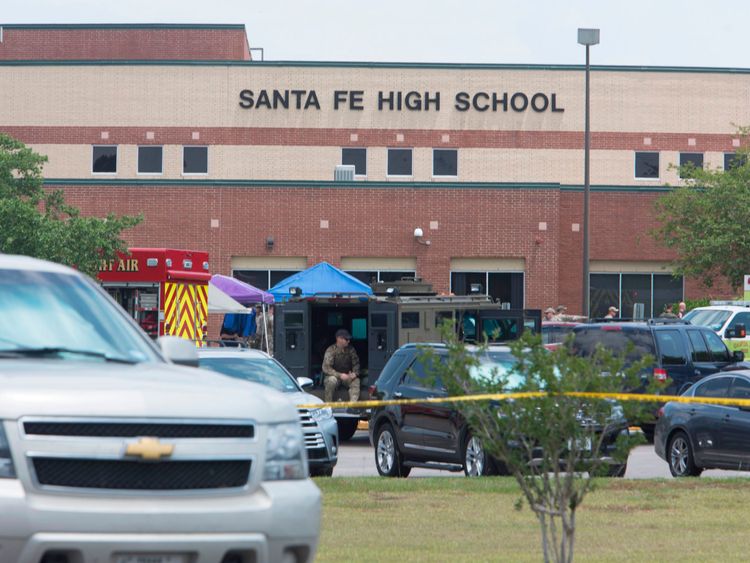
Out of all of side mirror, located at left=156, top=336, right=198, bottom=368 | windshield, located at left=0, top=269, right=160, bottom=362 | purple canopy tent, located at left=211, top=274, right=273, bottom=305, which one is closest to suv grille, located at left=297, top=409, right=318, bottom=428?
windshield, located at left=0, top=269, right=160, bottom=362

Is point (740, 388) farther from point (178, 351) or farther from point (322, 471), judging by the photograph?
point (178, 351)

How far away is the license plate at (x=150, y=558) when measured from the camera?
597 centimetres

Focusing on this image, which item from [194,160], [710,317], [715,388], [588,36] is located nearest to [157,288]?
[715,388]

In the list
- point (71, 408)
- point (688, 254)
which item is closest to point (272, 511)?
point (71, 408)

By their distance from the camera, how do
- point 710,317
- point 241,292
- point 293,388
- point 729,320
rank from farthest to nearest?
point 710,317
point 241,292
point 729,320
point 293,388

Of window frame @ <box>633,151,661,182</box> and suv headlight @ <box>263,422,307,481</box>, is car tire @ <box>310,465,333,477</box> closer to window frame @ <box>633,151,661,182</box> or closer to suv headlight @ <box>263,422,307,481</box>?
suv headlight @ <box>263,422,307,481</box>

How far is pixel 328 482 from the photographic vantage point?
1612 centimetres

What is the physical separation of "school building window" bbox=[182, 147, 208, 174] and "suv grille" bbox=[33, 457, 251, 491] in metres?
46.4

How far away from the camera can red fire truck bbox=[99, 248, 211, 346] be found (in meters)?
27.8

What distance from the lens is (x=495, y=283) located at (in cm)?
4856

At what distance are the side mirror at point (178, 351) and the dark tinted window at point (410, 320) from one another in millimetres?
18517

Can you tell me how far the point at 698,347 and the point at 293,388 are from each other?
1018 cm

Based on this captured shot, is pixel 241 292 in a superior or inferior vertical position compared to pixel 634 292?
superior

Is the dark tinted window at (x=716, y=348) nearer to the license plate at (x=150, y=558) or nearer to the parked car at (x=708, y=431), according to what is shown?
the parked car at (x=708, y=431)
